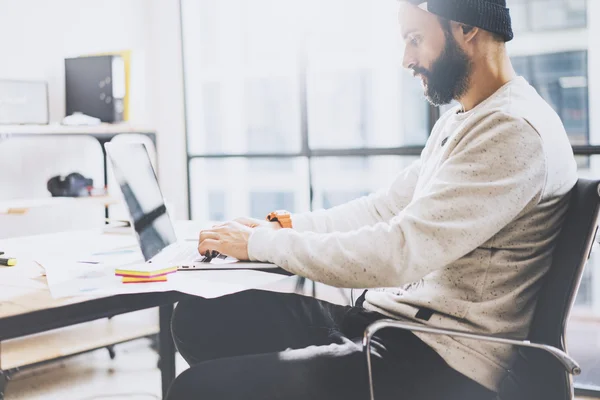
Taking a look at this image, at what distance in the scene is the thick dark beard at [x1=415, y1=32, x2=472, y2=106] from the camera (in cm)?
135

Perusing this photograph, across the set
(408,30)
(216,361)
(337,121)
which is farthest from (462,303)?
(337,121)

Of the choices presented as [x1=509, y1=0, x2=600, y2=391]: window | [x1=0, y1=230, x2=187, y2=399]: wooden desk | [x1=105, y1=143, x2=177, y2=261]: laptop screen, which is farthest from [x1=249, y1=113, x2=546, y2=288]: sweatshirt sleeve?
[x1=509, y1=0, x2=600, y2=391]: window

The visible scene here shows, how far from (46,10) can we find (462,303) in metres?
2.92

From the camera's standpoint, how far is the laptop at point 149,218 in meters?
1.46

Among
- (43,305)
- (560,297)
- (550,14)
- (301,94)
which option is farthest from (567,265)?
(550,14)

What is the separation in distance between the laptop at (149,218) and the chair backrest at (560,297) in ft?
1.70

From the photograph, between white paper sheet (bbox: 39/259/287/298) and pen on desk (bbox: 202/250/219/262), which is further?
pen on desk (bbox: 202/250/219/262)

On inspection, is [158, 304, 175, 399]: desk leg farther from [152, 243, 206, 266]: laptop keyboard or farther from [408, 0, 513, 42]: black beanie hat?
[408, 0, 513, 42]: black beanie hat

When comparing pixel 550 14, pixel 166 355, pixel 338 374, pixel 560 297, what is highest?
pixel 550 14

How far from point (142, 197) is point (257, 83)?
12.5 ft

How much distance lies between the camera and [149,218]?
5.18ft

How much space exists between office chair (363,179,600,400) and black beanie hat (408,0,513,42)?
36 cm

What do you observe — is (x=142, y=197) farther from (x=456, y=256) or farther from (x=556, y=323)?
(x=556, y=323)

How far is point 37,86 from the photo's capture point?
3047 mm
